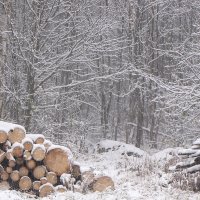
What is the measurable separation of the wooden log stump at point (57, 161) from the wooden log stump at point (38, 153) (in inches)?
4.9

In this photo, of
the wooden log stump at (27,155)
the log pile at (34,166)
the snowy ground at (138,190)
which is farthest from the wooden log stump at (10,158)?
the snowy ground at (138,190)

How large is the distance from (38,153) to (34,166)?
0.29 meters

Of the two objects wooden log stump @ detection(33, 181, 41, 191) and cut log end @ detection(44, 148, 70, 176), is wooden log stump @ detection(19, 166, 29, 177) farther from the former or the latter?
cut log end @ detection(44, 148, 70, 176)

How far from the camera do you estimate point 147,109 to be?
93.7 feet

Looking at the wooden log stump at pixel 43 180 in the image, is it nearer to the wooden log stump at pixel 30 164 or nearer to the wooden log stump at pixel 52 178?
the wooden log stump at pixel 52 178

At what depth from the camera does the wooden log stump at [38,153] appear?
9.69 meters

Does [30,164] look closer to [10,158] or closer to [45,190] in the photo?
[10,158]

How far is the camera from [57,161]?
9812 mm

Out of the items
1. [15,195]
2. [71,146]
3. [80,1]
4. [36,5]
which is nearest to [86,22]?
[80,1]

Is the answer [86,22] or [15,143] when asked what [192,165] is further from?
[86,22]

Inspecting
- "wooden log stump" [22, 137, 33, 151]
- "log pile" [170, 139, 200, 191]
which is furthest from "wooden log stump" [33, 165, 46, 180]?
"log pile" [170, 139, 200, 191]

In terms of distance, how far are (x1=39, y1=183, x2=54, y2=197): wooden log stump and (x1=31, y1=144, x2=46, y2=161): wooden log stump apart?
0.63 meters

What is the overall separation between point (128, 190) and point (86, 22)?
9813 millimetres

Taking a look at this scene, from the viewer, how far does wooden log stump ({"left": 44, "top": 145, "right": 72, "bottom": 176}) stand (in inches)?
385
